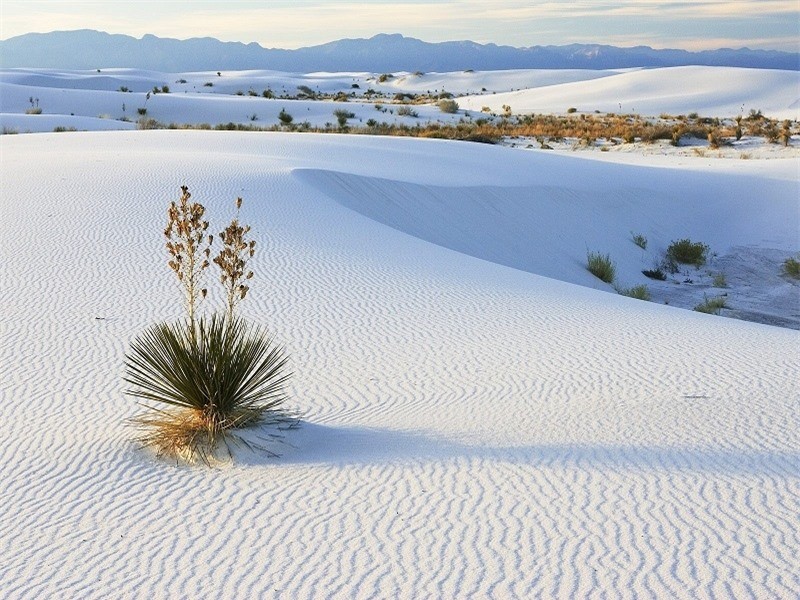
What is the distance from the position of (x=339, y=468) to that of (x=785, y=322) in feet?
30.7

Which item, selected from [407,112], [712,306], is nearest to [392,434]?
[712,306]

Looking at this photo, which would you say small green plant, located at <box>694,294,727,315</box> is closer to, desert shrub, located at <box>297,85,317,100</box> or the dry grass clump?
the dry grass clump

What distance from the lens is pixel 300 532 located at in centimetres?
465

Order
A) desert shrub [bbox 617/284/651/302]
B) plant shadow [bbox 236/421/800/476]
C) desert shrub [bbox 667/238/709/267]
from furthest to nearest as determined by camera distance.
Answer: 1. desert shrub [bbox 667/238/709/267]
2. desert shrub [bbox 617/284/651/302]
3. plant shadow [bbox 236/421/800/476]

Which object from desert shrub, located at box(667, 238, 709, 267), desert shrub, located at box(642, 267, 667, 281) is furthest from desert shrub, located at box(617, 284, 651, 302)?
desert shrub, located at box(667, 238, 709, 267)

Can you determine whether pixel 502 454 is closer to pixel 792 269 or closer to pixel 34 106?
pixel 792 269

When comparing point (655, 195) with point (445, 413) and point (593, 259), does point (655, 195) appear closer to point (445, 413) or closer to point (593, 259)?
point (593, 259)

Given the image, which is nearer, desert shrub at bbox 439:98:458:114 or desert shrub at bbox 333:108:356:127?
desert shrub at bbox 333:108:356:127

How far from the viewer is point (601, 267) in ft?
50.0

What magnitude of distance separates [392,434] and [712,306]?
336 inches

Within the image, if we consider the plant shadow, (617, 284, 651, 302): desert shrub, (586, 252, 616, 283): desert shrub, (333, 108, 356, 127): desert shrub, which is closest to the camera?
the plant shadow

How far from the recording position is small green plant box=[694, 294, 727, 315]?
1324cm

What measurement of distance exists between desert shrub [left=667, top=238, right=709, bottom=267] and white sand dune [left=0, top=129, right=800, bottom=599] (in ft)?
20.8

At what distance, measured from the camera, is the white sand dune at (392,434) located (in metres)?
4.32
